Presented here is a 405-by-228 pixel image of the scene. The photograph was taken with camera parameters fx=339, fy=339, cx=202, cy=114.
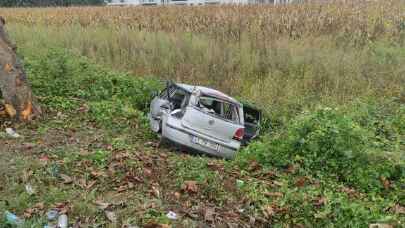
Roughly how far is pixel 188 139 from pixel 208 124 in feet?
1.47

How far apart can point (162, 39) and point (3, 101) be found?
6.51 m

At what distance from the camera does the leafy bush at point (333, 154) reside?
4.91 meters

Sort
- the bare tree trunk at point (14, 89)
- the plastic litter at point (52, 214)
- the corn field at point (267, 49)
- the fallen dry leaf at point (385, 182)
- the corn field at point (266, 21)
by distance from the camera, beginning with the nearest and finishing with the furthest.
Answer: the plastic litter at point (52, 214) → the fallen dry leaf at point (385, 182) → the bare tree trunk at point (14, 89) → the corn field at point (267, 49) → the corn field at point (266, 21)

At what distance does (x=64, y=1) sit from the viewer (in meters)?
45.2

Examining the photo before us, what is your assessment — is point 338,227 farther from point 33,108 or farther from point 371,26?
point 371,26

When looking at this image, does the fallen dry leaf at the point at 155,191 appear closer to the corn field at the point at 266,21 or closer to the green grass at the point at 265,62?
the green grass at the point at 265,62

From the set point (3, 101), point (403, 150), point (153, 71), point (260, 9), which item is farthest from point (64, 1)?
point (403, 150)

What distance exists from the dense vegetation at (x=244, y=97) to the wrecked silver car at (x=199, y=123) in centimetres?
46

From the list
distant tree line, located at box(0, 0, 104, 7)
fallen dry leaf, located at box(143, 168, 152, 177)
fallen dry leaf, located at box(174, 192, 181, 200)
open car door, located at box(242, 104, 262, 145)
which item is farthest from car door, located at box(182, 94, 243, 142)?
distant tree line, located at box(0, 0, 104, 7)

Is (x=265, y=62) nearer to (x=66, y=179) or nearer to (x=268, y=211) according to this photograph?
(x=268, y=211)

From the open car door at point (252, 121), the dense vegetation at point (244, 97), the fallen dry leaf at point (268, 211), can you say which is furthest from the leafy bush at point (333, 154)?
the open car door at point (252, 121)

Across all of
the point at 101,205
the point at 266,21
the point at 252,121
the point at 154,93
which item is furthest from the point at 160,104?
the point at 266,21

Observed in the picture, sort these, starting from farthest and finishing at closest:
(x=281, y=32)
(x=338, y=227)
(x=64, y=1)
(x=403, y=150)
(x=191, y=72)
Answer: (x=64, y=1) → (x=281, y=32) → (x=191, y=72) → (x=403, y=150) → (x=338, y=227)

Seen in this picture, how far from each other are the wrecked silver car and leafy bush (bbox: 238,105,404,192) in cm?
81
